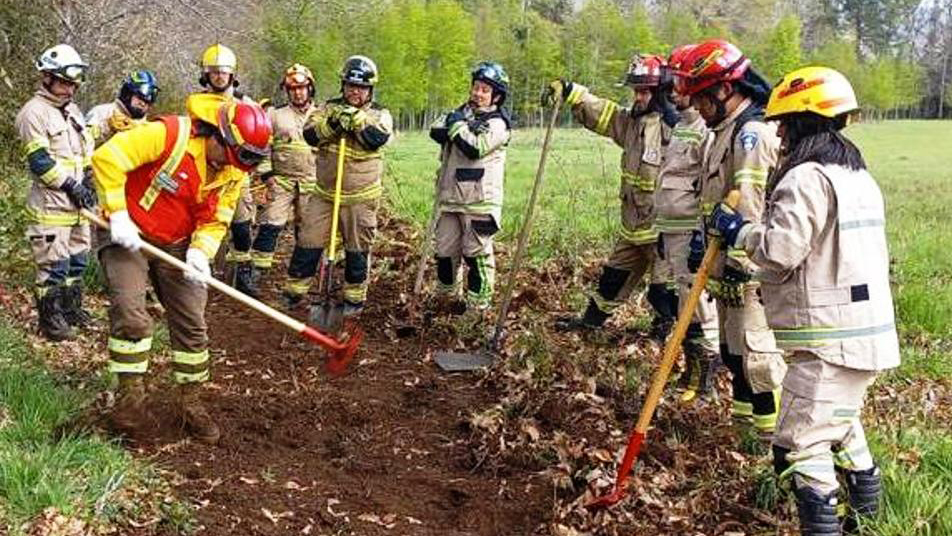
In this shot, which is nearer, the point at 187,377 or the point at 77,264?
the point at 187,377

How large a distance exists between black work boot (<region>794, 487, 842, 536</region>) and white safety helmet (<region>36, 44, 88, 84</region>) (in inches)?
243

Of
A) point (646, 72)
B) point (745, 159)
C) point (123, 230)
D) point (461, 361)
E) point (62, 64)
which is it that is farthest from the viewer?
point (461, 361)

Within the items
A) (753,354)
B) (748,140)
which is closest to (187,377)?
(753,354)

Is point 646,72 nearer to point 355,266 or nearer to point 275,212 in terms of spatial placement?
point 355,266

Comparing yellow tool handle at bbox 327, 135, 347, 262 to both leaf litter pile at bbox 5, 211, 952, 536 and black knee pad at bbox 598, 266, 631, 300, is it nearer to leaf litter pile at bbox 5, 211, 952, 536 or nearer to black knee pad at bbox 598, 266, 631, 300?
leaf litter pile at bbox 5, 211, 952, 536

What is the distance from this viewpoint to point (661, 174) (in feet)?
21.9

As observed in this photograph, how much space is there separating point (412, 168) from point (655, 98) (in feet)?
42.4

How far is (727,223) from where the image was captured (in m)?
4.46

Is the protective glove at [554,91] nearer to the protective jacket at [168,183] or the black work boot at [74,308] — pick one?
the protective jacket at [168,183]

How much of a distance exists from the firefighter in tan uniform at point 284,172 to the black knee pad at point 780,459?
6.02 metres

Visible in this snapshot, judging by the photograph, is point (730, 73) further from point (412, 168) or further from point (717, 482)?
point (412, 168)

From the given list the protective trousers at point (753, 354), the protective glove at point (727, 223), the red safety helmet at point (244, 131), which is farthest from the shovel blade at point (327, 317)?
the protective glove at point (727, 223)

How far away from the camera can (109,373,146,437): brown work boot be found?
5.34 m

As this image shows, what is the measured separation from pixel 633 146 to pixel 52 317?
4.84 metres
